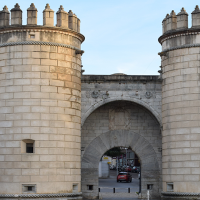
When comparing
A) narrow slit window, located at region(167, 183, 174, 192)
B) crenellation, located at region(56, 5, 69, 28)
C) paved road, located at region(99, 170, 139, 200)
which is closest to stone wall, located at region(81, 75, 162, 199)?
paved road, located at region(99, 170, 139, 200)

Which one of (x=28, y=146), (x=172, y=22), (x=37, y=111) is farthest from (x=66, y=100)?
(x=172, y=22)

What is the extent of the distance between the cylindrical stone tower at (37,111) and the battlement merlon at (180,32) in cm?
466

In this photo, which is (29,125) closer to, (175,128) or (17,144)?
(17,144)

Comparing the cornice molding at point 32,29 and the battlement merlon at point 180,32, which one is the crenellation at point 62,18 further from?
the battlement merlon at point 180,32

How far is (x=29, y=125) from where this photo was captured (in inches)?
750

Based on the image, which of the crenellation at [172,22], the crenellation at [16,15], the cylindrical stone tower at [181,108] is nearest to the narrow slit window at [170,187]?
the cylindrical stone tower at [181,108]

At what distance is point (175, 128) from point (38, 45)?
7142 mm

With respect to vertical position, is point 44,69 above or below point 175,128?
above

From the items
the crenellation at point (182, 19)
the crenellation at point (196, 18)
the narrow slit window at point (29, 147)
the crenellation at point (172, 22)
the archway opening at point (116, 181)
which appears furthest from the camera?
the archway opening at point (116, 181)

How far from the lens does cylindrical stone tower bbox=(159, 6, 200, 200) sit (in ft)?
65.0

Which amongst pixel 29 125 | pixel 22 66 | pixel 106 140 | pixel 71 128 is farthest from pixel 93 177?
pixel 22 66

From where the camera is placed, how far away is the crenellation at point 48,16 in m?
19.9

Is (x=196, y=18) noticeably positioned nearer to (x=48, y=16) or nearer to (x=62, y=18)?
(x=62, y=18)

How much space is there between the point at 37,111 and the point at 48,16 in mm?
4257
